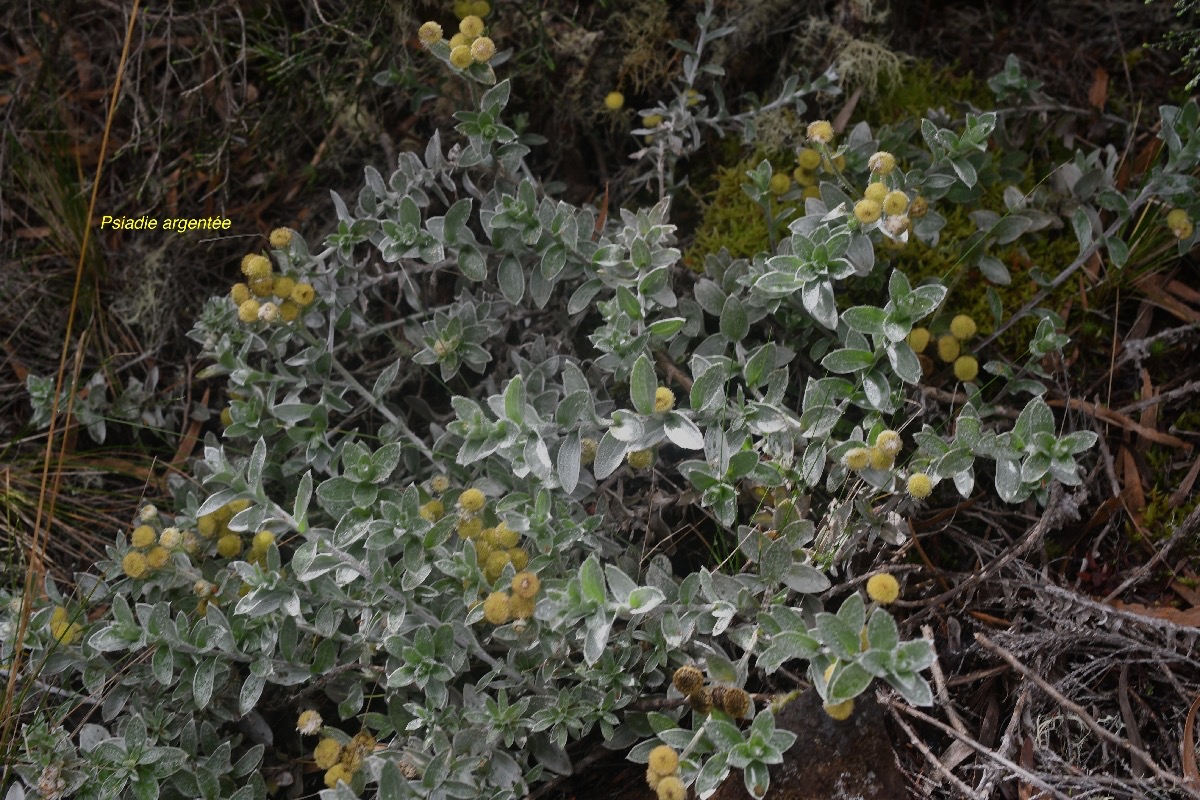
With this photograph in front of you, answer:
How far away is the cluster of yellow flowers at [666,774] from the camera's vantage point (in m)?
1.65

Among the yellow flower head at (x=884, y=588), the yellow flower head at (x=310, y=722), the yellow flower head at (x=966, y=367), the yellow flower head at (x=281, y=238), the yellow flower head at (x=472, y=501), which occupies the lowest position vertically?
the yellow flower head at (x=310, y=722)

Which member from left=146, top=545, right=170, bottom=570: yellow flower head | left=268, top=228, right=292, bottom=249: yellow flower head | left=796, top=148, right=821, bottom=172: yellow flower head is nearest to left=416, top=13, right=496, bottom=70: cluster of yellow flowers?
left=268, top=228, right=292, bottom=249: yellow flower head

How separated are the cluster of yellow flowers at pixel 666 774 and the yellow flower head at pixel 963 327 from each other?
123 centimetres

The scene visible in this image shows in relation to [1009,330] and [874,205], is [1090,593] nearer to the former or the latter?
[1009,330]

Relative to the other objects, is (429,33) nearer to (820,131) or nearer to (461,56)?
(461,56)

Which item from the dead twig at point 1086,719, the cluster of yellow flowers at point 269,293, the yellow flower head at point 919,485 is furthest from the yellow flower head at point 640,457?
the cluster of yellow flowers at point 269,293

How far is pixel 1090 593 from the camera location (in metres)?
2.21

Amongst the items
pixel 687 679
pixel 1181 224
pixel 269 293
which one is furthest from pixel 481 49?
pixel 1181 224

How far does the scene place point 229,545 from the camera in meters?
2.32

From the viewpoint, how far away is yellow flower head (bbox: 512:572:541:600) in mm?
1831

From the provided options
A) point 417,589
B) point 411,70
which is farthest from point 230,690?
point 411,70

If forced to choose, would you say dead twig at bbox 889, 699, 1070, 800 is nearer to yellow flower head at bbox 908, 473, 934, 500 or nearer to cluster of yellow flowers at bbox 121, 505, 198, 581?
yellow flower head at bbox 908, 473, 934, 500

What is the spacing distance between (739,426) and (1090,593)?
920mm

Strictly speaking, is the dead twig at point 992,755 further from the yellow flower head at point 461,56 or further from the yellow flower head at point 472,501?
the yellow flower head at point 461,56
